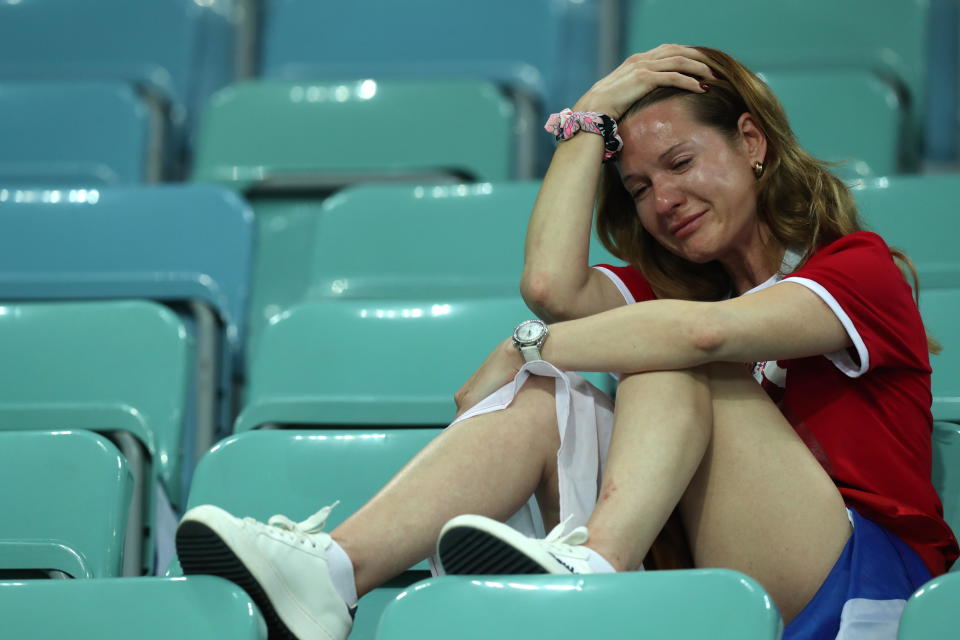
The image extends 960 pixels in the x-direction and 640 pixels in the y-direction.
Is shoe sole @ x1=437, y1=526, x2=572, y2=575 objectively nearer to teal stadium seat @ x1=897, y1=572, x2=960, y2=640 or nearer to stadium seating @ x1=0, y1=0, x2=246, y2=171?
teal stadium seat @ x1=897, y1=572, x2=960, y2=640

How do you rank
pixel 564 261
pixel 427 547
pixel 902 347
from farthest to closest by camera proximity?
pixel 564 261, pixel 902 347, pixel 427 547

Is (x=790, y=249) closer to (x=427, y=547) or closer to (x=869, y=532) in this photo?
(x=869, y=532)

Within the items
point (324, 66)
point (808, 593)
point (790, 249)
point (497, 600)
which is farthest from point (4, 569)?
point (324, 66)

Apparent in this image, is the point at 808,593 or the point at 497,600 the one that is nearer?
the point at 497,600

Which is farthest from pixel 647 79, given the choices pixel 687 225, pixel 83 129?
pixel 83 129

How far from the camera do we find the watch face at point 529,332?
3.77 ft

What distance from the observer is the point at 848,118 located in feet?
6.20

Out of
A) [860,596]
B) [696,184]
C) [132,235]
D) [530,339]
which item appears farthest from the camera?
[132,235]

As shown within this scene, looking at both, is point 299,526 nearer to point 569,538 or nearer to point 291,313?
point 569,538

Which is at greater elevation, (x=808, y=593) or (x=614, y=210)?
(x=614, y=210)

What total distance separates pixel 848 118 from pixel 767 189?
2.18 feet

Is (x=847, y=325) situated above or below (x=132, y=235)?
above

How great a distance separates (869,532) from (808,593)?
78 mm

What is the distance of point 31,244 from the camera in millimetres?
1797
